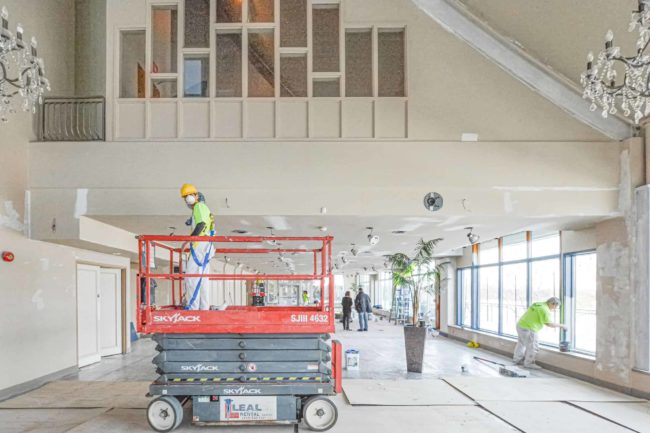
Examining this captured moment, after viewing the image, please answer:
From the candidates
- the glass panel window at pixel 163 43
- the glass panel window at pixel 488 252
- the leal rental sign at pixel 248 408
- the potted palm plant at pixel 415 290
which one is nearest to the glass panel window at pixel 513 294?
the glass panel window at pixel 488 252

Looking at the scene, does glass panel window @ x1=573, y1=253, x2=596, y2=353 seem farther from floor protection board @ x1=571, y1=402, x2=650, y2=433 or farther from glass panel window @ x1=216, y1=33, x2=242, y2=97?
glass panel window @ x1=216, y1=33, x2=242, y2=97

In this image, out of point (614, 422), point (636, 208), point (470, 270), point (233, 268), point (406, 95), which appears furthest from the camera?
point (233, 268)

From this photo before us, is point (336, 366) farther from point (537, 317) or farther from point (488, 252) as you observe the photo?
point (488, 252)

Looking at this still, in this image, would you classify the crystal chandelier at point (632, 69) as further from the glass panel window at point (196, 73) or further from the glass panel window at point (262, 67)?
the glass panel window at point (196, 73)

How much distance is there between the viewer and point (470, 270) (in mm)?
16328

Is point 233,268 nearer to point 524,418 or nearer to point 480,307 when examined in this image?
point 480,307

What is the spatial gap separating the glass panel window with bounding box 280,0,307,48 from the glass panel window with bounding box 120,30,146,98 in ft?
8.46

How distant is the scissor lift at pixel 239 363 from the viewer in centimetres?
606

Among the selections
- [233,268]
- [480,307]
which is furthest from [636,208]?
[233,268]

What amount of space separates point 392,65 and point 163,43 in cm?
421

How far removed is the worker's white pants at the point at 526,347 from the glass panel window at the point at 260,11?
8133 mm

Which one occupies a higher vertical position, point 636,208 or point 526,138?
point 526,138

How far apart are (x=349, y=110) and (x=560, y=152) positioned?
3.72m

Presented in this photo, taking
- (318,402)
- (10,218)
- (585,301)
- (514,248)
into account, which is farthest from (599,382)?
(10,218)
